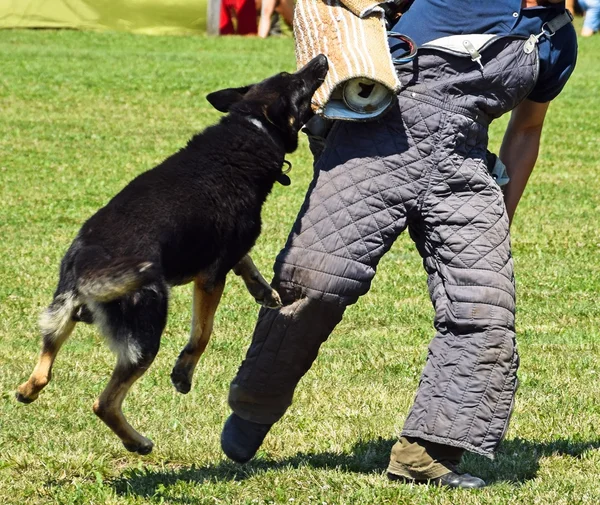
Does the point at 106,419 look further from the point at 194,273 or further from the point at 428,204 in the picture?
the point at 428,204

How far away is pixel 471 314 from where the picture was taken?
3977mm

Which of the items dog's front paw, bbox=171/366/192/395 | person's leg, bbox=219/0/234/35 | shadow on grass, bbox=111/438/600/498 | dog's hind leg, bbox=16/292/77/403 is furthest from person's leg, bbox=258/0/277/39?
dog's hind leg, bbox=16/292/77/403

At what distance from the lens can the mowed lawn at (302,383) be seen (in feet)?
13.6

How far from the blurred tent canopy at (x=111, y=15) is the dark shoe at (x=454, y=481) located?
18306 mm

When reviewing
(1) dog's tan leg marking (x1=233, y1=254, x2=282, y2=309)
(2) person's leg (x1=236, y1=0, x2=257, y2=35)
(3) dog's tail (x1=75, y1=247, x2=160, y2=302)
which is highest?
(3) dog's tail (x1=75, y1=247, x2=160, y2=302)

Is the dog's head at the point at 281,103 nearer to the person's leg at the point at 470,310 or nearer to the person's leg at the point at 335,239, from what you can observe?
the person's leg at the point at 335,239

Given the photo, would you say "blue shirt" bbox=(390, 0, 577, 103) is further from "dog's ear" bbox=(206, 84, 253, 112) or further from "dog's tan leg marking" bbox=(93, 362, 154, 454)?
"dog's tan leg marking" bbox=(93, 362, 154, 454)

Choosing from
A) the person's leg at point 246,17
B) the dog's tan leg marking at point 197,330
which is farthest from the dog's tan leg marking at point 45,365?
the person's leg at point 246,17

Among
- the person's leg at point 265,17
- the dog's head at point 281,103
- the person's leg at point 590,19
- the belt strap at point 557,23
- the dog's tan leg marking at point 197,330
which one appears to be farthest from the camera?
the person's leg at point 590,19

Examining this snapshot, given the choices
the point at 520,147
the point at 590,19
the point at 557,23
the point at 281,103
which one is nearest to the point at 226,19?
the point at 590,19

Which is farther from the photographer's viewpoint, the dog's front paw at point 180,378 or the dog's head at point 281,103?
the dog's front paw at point 180,378

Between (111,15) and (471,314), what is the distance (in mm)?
18654

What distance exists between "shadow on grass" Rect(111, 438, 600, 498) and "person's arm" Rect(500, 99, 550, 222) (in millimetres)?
992

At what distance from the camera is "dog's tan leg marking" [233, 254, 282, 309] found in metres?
4.16
